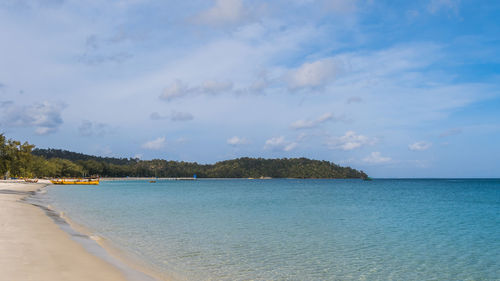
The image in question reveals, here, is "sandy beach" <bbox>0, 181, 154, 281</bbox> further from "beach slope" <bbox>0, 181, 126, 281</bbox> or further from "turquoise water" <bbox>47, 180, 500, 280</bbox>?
"turquoise water" <bbox>47, 180, 500, 280</bbox>

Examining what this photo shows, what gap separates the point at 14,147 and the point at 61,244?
49651 millimetres

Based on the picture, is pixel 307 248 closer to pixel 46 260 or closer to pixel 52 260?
pixel 52 260

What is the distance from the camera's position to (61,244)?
16188mm

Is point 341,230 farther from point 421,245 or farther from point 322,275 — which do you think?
point 322,275

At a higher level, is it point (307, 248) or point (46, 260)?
point (46, 260)

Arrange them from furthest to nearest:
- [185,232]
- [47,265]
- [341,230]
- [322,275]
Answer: [341,230], [185,232], [322,275], [47,265]

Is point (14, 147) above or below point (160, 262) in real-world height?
above

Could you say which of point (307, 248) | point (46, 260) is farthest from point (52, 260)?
point (307, 248)

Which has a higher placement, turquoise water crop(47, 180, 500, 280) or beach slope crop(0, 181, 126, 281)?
beach slope crop(0, 181, 126, 281)

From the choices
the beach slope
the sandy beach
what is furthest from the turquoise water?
the beach slope

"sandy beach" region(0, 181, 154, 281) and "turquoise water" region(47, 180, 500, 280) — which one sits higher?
"sandy beach" region(0, 181, 154, 281)

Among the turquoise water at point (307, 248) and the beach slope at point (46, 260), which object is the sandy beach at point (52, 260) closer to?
the beach slope at point (46, 260)

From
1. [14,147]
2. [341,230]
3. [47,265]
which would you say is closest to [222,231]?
[341,230]

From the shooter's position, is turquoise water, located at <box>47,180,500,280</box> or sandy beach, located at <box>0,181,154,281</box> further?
turquoise water, located at <box>47,180,500,280</box>
